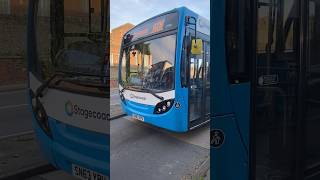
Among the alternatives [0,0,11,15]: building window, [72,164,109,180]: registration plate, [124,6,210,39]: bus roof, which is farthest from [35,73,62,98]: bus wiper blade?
[0,0,11,15]: building window

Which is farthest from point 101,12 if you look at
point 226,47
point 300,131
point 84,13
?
point 300,131

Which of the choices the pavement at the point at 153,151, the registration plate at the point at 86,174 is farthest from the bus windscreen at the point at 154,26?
the registration plate at the point at 86,174

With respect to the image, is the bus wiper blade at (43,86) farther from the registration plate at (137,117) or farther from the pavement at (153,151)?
the registration plate at (137,117)

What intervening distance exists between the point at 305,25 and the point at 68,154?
207 cm

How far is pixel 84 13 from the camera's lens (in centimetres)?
319

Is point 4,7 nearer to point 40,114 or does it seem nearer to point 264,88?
point 40,114

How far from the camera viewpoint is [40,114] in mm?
3938

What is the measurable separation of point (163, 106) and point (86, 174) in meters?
1.09

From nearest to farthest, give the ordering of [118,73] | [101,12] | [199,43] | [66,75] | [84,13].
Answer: [118,73] → [199,43] → [101,12] → [84,13] → [66,75]

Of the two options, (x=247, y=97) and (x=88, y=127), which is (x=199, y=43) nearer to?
(x=247, y=97)

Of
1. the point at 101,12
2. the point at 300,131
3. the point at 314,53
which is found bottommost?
the point at 300,131

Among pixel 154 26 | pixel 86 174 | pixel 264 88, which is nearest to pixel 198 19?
pixel 154 26

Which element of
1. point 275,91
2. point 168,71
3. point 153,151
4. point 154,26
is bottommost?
point 153,151

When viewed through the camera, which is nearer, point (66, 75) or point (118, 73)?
point (118, 73)
